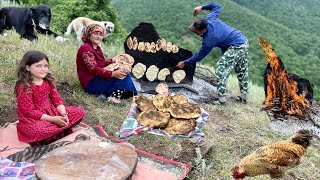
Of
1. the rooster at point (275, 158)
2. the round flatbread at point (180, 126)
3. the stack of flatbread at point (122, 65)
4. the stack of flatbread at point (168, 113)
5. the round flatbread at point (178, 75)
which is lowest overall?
the round flatbread at point (178, 75)

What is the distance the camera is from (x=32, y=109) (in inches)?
134

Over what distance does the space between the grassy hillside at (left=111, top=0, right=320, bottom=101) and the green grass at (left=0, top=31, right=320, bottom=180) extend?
741 centimetres

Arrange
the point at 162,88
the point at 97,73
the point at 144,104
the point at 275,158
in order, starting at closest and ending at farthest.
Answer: the point at 275,158 < the point at 144,104 < the point at 97,73 < the point at 162,88

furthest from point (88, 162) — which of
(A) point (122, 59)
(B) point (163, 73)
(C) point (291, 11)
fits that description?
(C) point (291, 11)

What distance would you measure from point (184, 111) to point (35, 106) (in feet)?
5.65

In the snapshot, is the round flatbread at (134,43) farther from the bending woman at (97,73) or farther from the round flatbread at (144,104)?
the round flatbread at (144,104)

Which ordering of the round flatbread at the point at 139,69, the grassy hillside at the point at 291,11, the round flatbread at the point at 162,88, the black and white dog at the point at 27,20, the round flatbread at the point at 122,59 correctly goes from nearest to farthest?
the round flatbread at the point at 122,59 < the round flatbread at the point at 162,88 < the round flatbread at the point at 139,69 < the black and white dog at the point at 27,20 < the grassy hillside at the point at 291,11

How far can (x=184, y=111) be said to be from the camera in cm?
434

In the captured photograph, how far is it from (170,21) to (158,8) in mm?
2525

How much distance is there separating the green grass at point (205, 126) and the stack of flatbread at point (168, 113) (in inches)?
8.7

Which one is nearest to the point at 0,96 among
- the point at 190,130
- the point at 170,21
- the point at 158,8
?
the point at 190,130

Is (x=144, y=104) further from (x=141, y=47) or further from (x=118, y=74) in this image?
(x=141, y=47)

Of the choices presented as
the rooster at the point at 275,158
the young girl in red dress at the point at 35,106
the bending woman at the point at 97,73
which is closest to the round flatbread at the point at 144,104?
the bending woman at the point at 97,73

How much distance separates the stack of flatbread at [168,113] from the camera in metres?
4.12
